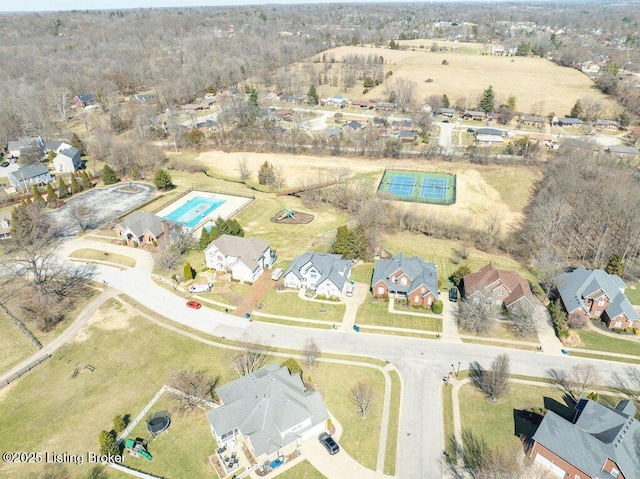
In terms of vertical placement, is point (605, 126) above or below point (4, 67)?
below

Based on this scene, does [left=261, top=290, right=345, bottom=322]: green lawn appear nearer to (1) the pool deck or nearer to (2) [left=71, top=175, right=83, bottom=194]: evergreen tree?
(1) the pool deck

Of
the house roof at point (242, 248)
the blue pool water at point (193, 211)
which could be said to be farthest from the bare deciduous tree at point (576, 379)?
the blue pool water at point (193, 211)

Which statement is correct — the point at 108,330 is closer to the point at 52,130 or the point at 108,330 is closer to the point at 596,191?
the point at 596,191

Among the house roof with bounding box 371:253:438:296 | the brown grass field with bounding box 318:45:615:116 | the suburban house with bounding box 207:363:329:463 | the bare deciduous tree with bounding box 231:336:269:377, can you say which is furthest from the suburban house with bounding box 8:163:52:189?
the brown grass field with bounding box 318:45:615:116

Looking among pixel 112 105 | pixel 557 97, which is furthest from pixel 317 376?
pixel 557 97

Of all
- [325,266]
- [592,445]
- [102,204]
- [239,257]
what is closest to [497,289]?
[325,266]

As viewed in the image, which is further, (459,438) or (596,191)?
(596,191)
